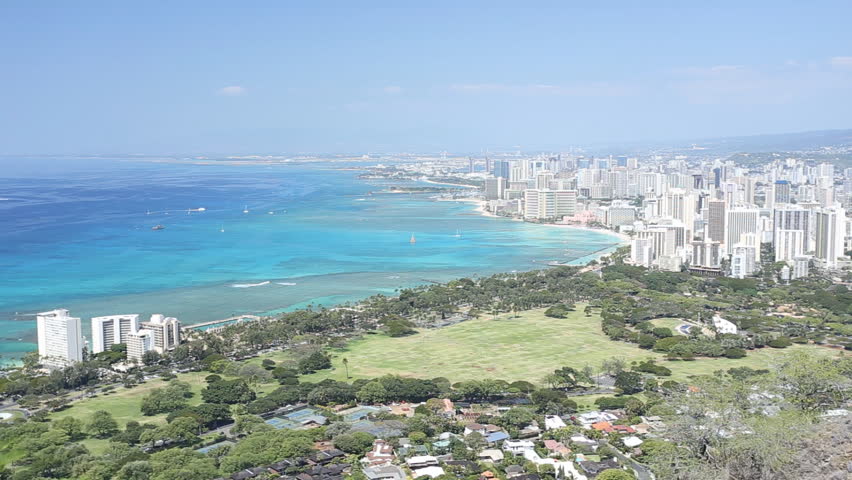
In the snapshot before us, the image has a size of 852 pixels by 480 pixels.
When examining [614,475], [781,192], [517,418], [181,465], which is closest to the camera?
[614,475]

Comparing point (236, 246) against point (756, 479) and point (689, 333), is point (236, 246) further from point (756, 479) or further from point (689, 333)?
point (756, 479)

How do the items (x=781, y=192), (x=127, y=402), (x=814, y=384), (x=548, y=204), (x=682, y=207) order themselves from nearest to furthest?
(x=814, y=384) → (x=127, y=402) → (x=682, y=207) → (x=548, y=204) → (x=781, y=192)

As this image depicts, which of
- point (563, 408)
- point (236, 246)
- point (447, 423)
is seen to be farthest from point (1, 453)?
point (236, 246)

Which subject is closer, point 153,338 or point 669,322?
point 153,338

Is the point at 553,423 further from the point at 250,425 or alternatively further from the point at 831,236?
the point at 831,236

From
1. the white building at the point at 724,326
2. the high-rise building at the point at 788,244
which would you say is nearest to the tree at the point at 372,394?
the white building at the point at 724,326

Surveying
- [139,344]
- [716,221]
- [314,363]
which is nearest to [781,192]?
[716,221]

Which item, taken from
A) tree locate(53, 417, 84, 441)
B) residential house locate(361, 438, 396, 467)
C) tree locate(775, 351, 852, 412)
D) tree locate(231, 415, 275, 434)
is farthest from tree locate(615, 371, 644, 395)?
tree locate(53, 417, 84, 441)
